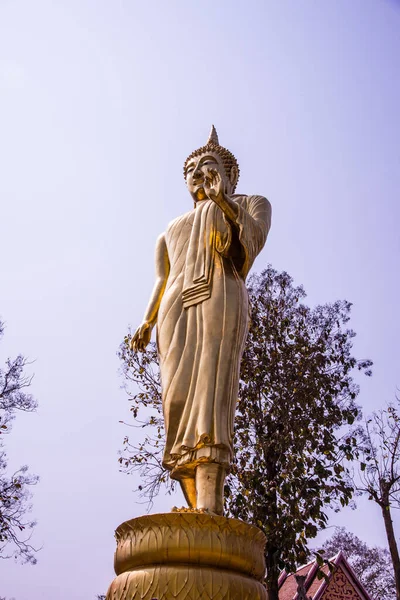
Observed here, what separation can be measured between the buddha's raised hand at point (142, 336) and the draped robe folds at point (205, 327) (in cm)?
30

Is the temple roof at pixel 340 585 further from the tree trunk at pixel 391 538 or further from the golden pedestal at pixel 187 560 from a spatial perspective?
the golden pedestal at pixel 187 560

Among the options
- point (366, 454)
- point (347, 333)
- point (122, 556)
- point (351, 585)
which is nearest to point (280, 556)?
point (366, 454)

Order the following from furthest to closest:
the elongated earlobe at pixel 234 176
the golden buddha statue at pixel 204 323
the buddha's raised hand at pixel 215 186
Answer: the elongated earlobe at pixel 234 176 → the buddha's raised hand at pixel 215 186 → the golden buddha statue at pixel 204 323

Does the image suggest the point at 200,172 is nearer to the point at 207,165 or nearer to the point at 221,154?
the point at 207,165

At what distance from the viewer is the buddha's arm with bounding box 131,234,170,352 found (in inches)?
214

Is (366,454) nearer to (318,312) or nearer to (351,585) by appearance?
(318,312)

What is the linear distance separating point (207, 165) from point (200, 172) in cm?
9

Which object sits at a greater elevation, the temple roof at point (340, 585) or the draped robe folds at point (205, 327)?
the temple roof at point (340, 585)

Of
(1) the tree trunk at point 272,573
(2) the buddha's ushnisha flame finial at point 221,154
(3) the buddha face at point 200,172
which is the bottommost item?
(1) the tree trunk at point 272,573

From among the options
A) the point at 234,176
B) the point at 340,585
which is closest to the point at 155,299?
the point at 234,176

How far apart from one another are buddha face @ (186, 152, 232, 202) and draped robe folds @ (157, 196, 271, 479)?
25 cm

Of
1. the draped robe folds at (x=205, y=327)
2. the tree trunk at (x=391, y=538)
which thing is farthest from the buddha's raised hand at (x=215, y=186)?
the tree trunk at (x=391, y=538)

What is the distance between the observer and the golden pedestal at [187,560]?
3449mm

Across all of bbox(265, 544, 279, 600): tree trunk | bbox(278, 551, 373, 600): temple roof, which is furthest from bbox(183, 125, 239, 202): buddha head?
bbox(278, 551, 373, 600): temple roof
